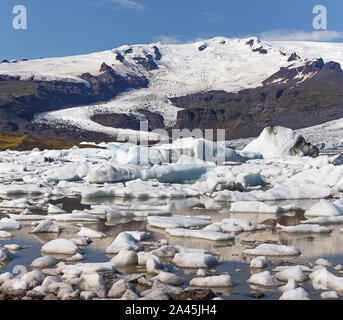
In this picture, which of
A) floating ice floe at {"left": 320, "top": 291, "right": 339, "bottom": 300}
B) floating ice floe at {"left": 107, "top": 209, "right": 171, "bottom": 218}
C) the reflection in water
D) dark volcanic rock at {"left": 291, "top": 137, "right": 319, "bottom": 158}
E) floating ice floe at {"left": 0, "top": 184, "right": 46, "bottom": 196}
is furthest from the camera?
dark volcanic rock at {"left": 291, "top": 137, "right": 319, "bottom": 158}

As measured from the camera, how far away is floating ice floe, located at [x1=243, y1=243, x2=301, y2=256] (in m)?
6.18

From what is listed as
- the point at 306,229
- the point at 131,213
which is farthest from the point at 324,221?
the point at 131,213

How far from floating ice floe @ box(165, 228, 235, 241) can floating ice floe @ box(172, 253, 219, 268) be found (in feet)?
4.04

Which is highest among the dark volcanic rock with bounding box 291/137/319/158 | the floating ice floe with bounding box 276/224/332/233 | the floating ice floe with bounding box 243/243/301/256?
the dark volcanic rock with bounding box 291/137/319/158

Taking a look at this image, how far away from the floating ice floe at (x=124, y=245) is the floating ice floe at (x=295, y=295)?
248 cm

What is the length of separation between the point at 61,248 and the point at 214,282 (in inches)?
91.2

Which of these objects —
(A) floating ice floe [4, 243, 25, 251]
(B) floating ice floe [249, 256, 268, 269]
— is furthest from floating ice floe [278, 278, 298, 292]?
(A) floating ice floe [4, 243, 25, 251]

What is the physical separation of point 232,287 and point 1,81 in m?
209

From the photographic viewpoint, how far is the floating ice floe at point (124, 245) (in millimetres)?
6304

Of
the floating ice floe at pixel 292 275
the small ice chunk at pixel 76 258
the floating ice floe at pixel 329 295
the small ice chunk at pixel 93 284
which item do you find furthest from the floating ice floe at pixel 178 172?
the floating ice floe at pixel 329 295

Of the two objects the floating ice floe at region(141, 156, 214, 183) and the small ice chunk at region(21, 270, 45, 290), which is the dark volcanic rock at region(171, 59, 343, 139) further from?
the small ice chunk at region(21, 270, 45, 290)

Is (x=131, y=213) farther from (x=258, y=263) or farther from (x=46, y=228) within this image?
(x=258, y=263)

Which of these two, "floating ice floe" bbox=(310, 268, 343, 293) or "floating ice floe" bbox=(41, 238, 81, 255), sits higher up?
"floating ice floe" bbox=(41, 238, 81, 255)
